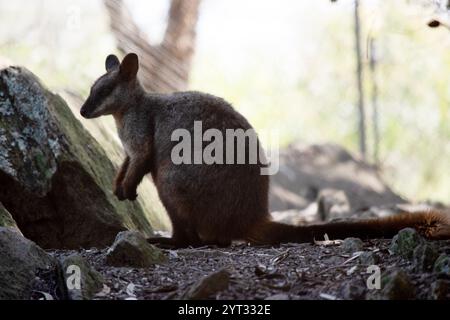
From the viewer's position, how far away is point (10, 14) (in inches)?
667

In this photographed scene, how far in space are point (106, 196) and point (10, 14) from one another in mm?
12238

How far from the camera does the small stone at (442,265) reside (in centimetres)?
380

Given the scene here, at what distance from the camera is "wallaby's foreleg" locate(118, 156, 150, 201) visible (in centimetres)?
594

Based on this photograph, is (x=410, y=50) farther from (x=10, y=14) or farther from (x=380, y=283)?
(x=380, y=283)

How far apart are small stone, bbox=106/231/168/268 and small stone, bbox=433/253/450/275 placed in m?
1.81

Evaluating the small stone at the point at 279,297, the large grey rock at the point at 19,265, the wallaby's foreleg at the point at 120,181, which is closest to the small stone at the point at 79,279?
the large grey rock at the point at 19,265

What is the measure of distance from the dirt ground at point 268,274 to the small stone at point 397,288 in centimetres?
7

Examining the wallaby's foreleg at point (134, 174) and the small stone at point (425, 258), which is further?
the wallaby's foreleg at point (134, 174)

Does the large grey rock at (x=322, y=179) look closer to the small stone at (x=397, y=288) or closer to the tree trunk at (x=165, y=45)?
the tree trunk at (x=165, y=45)

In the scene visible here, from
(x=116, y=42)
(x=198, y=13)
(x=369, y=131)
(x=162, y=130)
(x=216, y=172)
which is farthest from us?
(x=369, y=131)

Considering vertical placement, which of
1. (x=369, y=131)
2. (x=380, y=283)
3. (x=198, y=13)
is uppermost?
(x=198, y=13)

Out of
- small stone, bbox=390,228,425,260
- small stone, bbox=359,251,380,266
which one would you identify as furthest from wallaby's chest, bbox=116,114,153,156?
small stone, bbox=390,228,425,260

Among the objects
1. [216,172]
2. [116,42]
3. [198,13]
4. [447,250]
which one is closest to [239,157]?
[216,172]

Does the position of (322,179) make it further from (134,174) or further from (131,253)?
(131,253)
